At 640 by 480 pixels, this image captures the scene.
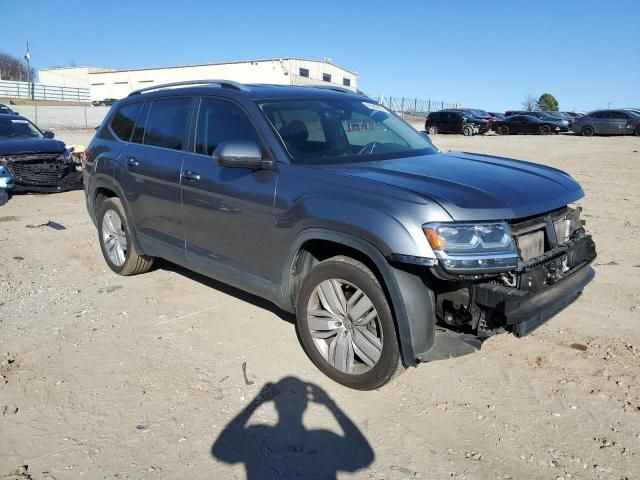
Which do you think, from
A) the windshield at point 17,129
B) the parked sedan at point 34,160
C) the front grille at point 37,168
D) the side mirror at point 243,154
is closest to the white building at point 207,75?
the windshield at point 17,129

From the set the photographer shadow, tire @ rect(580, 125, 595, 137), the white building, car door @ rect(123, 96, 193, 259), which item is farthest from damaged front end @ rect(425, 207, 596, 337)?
the white building

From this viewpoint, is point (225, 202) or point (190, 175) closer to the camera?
point (225, 202)

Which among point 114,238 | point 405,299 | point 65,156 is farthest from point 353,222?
point 65,156

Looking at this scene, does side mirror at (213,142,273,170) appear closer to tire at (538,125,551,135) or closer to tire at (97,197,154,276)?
tire at (97,197,154,276)

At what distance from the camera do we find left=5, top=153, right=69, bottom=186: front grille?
35.2ft

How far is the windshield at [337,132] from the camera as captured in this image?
3973 millimetres

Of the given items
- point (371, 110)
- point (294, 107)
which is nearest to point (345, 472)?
point (294, 107)

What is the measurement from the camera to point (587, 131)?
31844mm

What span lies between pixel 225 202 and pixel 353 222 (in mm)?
1285

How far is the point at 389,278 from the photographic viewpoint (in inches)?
123

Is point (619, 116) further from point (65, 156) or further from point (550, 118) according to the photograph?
point (65, 156)

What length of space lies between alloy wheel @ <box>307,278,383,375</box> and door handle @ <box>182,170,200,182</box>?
4.87ft

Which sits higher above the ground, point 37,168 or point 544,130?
point 544,130

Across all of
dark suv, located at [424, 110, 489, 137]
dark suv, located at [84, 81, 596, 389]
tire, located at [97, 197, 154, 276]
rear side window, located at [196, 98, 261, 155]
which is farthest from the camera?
dark suv, located at [424, 110, 489, 137]
